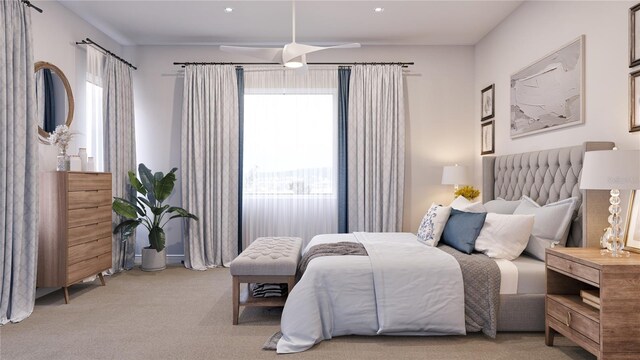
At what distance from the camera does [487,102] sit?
4.95 meters

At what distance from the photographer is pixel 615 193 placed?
247cm

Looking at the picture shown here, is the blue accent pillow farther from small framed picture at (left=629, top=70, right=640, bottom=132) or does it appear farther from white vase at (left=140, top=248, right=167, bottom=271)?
white vase at (left=140, top=248, right=167, bottom=271)

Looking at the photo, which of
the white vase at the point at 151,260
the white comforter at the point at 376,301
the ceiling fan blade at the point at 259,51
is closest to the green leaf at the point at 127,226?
the white vase at the point at 151,260

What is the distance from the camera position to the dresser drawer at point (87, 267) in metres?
3.60

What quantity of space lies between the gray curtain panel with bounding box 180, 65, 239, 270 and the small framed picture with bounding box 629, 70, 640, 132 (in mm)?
4087

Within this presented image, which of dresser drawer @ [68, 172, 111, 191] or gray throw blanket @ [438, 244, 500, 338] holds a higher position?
dresser drawer @ [68, 172, 111, 191]

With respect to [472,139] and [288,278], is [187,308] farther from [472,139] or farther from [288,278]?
[472,139]

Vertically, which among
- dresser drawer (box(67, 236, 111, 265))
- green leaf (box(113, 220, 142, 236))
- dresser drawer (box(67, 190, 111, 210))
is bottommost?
dresser drawer (box(67, 236, 111, 265))

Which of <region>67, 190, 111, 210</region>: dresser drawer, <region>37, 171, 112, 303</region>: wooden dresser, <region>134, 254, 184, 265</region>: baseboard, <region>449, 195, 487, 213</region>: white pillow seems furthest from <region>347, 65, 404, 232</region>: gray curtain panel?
<region>37, 171, 112, 303</region>: wooden dresser

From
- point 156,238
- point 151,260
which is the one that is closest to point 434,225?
point 156,238

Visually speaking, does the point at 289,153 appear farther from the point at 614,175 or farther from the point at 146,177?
the point at 614,175

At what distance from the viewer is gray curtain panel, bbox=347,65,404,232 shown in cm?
521

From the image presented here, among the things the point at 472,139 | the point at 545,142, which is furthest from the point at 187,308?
the point at 472,139

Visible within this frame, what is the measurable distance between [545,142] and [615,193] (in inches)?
53.2
